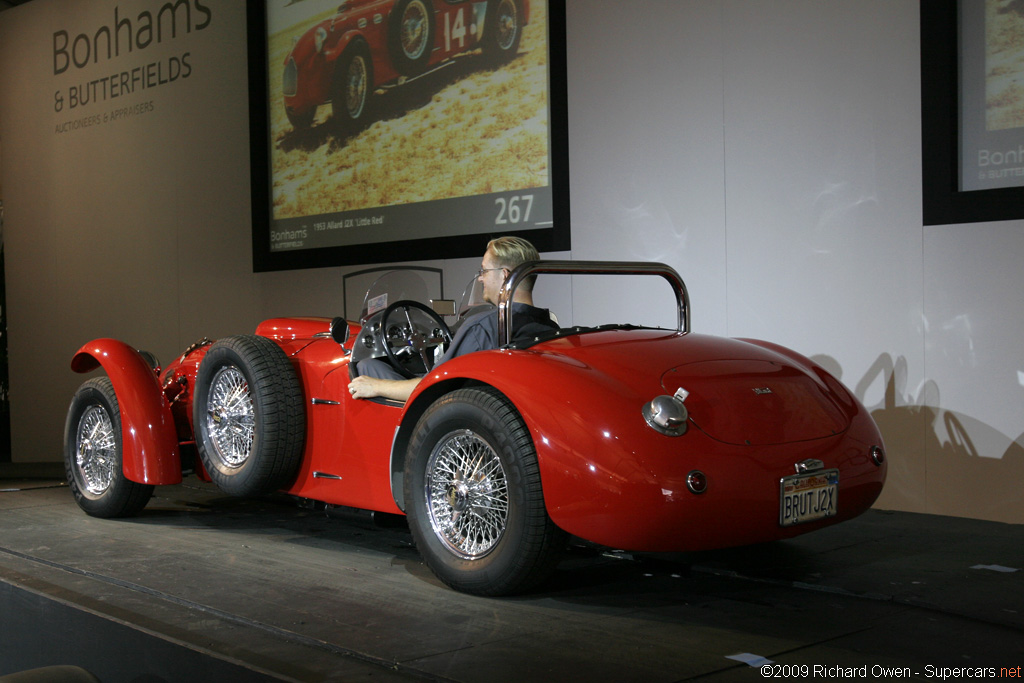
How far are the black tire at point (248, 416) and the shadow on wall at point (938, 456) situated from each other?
279cm

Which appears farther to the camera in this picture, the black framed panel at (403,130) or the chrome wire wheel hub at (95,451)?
the black framed panel at (403,130)

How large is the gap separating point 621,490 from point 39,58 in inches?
397

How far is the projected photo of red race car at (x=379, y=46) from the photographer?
6.62 meters

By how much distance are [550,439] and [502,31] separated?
433cm

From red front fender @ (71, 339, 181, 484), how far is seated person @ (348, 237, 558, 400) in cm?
123

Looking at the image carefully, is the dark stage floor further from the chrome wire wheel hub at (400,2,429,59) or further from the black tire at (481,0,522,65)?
the chrome wire wheel hub at (400,2,429,59)

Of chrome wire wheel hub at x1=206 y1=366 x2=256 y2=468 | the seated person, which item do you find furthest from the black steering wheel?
chrome wire wheel hub at x1=206 y1=366 x2=256 y2=468

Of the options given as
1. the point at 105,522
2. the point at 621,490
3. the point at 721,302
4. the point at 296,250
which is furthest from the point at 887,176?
the point at 296,250

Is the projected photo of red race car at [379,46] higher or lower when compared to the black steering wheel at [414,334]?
higher

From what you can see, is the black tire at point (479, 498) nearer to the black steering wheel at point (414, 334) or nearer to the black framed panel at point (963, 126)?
the black steering wheel at point (414, 334)

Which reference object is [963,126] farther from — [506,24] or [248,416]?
[248,416]

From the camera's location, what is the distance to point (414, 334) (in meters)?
4.07

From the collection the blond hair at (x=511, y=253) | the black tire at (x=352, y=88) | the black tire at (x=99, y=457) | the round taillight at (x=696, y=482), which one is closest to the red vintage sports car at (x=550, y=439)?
the round taillight at (x=696, y=482)

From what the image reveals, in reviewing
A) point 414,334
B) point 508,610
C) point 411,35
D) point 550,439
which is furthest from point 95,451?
point 411,35
